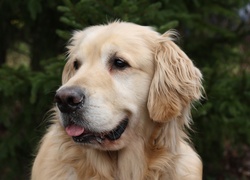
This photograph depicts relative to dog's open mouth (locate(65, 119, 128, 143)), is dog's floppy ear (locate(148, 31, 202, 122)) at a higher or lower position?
higher

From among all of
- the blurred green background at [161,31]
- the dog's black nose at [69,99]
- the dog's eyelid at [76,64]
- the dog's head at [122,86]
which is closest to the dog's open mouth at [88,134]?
the dog's head at [122,86]

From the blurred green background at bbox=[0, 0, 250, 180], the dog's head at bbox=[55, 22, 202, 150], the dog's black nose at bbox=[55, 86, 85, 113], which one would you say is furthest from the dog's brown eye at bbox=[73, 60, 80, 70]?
the blurred green background at bbox=[0, 0, 250, 180]

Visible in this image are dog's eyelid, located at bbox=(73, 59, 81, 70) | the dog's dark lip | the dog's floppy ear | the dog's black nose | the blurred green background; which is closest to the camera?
the dog's black nose

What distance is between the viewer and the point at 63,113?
150 inches

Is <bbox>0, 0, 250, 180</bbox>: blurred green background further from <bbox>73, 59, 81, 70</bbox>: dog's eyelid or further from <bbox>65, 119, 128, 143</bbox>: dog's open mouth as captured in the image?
<bbox>65, 119, 128, 143</bbox>: dog's open mouth

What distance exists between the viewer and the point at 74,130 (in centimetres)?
389

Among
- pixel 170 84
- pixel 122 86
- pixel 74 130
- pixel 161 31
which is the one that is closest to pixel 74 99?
pixel 74 130

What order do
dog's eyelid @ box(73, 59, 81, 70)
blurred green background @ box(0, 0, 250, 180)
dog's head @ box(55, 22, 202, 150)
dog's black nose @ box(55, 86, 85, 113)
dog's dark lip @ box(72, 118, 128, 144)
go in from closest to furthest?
dog's black nose @ box(55, 86, 85, 113), dog's head @ box(55, 22, 202, 150), dog's dark lip @ box(72, 118, 128, 144), dog's eyelid @ box(73, 59, 81, 70), blurred green background @ box(0, 0, 250, 180)

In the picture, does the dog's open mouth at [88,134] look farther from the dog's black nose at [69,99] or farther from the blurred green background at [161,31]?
the blurred green background at [161,31]

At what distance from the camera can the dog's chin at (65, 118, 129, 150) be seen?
3875 millimetres

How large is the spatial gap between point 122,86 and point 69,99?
462 millimetres

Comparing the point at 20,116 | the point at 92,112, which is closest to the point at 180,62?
the point at 92,112

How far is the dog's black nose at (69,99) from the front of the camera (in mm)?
3650

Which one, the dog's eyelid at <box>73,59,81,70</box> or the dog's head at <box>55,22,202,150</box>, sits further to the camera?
the dog's eyelid at <box>73,59,81,70</box>
